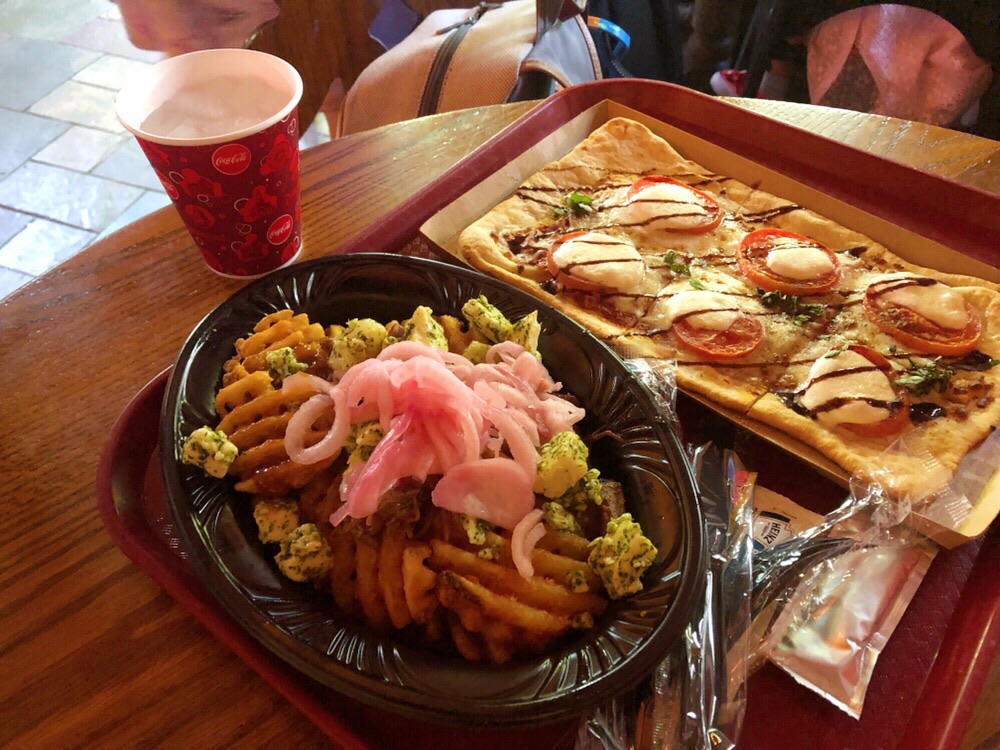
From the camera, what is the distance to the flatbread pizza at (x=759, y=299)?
54.2 inches

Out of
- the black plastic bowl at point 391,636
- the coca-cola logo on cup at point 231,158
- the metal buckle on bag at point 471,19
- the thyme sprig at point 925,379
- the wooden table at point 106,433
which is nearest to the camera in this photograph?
the black plastic bowl at point 391,636

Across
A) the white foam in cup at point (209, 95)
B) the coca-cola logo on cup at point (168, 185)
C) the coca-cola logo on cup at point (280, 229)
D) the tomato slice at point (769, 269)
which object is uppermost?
the white foam in cup at point (209, 95)

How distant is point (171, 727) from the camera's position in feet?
3.13

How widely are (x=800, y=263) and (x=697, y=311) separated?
306mm

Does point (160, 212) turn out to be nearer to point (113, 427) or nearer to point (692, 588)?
point (113, 427)

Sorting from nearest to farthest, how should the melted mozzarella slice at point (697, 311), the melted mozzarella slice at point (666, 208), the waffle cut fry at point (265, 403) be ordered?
the waffle cut fry at point (265, 403) < the melted mozzarella slice at point (697, 311) < the melted mozzarella slice at point (666, 208)

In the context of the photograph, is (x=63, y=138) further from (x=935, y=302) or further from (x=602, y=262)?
(x=935, y=302)

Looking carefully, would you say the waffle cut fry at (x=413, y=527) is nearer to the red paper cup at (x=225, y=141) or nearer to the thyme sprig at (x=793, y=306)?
the red paper cup at (x=225, y=141)

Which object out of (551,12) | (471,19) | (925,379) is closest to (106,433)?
(925,379)

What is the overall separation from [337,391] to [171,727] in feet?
1.67

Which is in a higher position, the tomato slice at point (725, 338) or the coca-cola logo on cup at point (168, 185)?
the coca-cola logo on cup at point (168, 185)

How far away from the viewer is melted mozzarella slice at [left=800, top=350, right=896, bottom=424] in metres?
1.36

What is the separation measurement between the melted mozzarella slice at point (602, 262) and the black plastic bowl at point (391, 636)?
1.07ft

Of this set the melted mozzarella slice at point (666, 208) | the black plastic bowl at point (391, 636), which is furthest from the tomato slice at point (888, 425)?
the melted mozzarella slice at point (666, 208)
